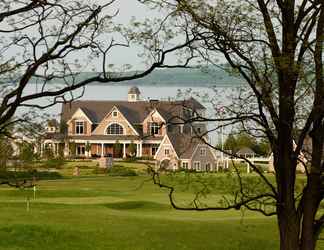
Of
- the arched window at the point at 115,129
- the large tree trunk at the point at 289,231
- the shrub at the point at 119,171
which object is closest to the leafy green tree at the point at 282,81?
the large tree trunk at the point at 289,231

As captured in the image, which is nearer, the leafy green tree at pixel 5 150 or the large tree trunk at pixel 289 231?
the leafy green tree at pixel 5 150

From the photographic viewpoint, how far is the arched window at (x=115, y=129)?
77.6m

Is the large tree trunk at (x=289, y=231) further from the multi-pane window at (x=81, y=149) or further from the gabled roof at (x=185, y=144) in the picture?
the multi-pane window at (x=81, y=149)

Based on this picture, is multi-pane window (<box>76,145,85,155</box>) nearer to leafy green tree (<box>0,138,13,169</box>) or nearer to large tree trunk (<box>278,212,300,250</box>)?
large tree trunk (<box>278,212,300,250</box>)

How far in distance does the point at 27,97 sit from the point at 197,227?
534 inches

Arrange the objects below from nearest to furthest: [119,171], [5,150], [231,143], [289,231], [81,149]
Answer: [5,150]
[289,231]
[231,143]
[119,171]
[81,149]

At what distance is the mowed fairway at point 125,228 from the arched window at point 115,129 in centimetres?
4636

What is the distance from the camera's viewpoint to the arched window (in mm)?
77625

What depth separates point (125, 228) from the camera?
21266 millimetres

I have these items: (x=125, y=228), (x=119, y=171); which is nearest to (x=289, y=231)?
(x=125, y=228)

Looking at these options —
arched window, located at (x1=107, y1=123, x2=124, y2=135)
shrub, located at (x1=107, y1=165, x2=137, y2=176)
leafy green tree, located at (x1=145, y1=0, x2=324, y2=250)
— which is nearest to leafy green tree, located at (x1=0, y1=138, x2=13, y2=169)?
leafy green tree, located at (x1=145, y1=0, x2=324, y2=250)

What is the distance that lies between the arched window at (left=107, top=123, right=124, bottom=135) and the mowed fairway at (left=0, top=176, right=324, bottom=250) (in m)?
46.4

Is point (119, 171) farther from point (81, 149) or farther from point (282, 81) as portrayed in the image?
point (282, 81)

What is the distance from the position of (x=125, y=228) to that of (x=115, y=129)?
56.5 metres
